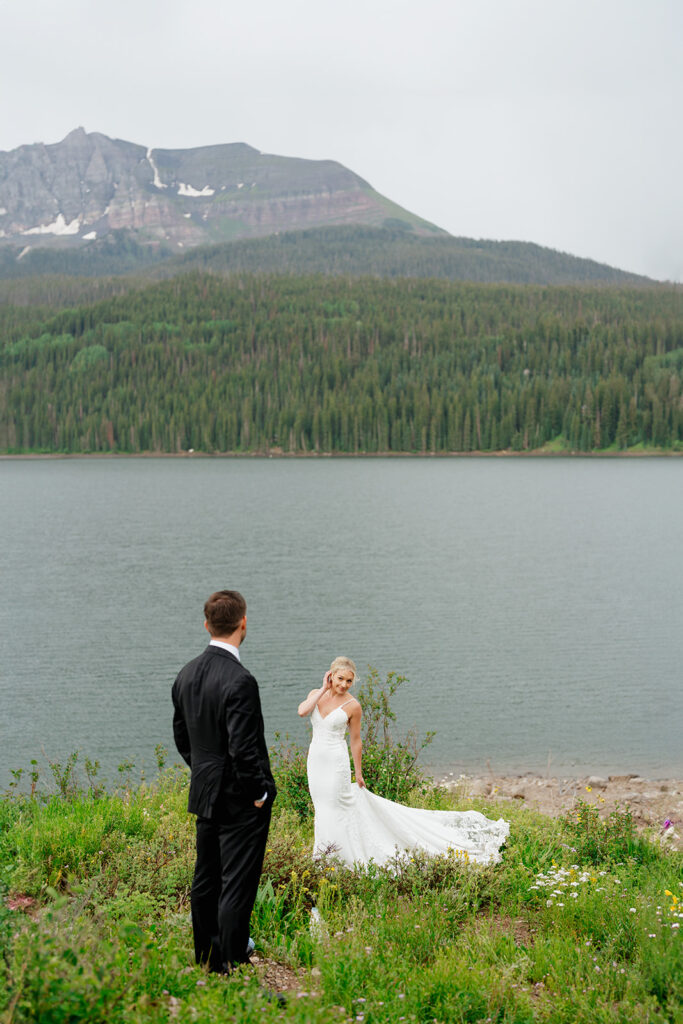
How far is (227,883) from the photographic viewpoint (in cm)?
586

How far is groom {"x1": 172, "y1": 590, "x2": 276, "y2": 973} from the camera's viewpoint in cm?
566

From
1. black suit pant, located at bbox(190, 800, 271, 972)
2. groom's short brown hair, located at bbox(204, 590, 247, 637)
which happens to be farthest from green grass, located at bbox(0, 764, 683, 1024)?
groom's short brown hair, located at bbox(204, 590, 247, 637)

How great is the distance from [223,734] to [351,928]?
203 cm

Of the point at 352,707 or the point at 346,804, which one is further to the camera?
the point at 346,804

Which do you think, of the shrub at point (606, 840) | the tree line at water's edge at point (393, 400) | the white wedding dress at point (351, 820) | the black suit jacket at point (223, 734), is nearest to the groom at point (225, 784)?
the black suit jacket at point (223, 734)

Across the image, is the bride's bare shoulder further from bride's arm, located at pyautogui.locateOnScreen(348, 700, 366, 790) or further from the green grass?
the green grass

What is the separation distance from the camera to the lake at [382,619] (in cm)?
2000

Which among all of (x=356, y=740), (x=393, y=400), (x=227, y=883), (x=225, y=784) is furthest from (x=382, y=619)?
(x=393, y=400)

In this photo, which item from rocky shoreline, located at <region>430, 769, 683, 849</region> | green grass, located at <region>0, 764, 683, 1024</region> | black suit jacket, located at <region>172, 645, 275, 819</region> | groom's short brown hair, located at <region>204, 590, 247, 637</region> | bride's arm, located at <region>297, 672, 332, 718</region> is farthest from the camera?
rocky shoreline, located at <region>430, 769, 683, 849</region>

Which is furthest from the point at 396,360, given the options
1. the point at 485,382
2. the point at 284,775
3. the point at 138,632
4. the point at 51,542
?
the point at 284,775

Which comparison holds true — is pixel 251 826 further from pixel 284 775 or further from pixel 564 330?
pixel 564 330

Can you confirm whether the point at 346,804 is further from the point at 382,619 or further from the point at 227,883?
the point at 382,619

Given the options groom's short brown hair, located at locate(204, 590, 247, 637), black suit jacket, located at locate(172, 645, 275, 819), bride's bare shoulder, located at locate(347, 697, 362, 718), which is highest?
groom's short brown hair, located at locate(204, 590, 247, 637)

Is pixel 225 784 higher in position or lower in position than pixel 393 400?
lower
